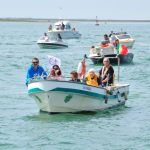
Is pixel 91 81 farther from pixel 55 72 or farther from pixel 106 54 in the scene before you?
pixel 106 54

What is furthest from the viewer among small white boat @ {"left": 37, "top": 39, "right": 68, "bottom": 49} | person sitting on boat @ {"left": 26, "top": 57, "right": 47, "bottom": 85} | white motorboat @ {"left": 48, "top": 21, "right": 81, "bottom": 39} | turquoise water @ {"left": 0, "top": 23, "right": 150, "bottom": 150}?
white motorboat @ {"left": 48, "top": 21, "right": 81, "bottom": 39}

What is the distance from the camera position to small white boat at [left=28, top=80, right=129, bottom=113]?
68.0ft

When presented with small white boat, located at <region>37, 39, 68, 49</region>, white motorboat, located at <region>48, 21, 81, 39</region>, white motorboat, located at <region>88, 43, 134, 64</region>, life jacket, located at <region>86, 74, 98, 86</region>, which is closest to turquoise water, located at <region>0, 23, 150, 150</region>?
life jacket, located at <region>86, 74, 98, 86</region>

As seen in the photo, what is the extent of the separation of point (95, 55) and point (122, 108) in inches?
681

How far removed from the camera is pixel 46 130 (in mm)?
19156

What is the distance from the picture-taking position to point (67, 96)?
21.1m

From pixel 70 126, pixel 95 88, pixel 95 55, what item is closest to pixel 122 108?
pixel 95 88

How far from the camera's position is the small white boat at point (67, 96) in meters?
20.7

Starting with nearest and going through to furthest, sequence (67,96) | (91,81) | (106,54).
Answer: (67,96) < (91,81) < (106,54)

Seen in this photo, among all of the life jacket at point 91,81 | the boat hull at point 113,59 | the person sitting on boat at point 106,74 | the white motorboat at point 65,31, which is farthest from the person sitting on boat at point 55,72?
the white motorboat at point 65,31

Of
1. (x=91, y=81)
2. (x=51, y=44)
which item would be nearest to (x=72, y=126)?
(x=91, y=81)

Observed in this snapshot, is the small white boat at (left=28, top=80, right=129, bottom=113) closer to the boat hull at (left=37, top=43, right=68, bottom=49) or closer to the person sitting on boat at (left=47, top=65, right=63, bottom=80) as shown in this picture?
the person sitting on boat at (left=47, top=65, right=63, bottom=80)

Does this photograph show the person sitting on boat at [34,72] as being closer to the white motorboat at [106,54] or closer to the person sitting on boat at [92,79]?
the person sitting on boat at [92,79]

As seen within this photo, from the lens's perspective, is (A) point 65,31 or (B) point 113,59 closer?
(B) point 113,59
